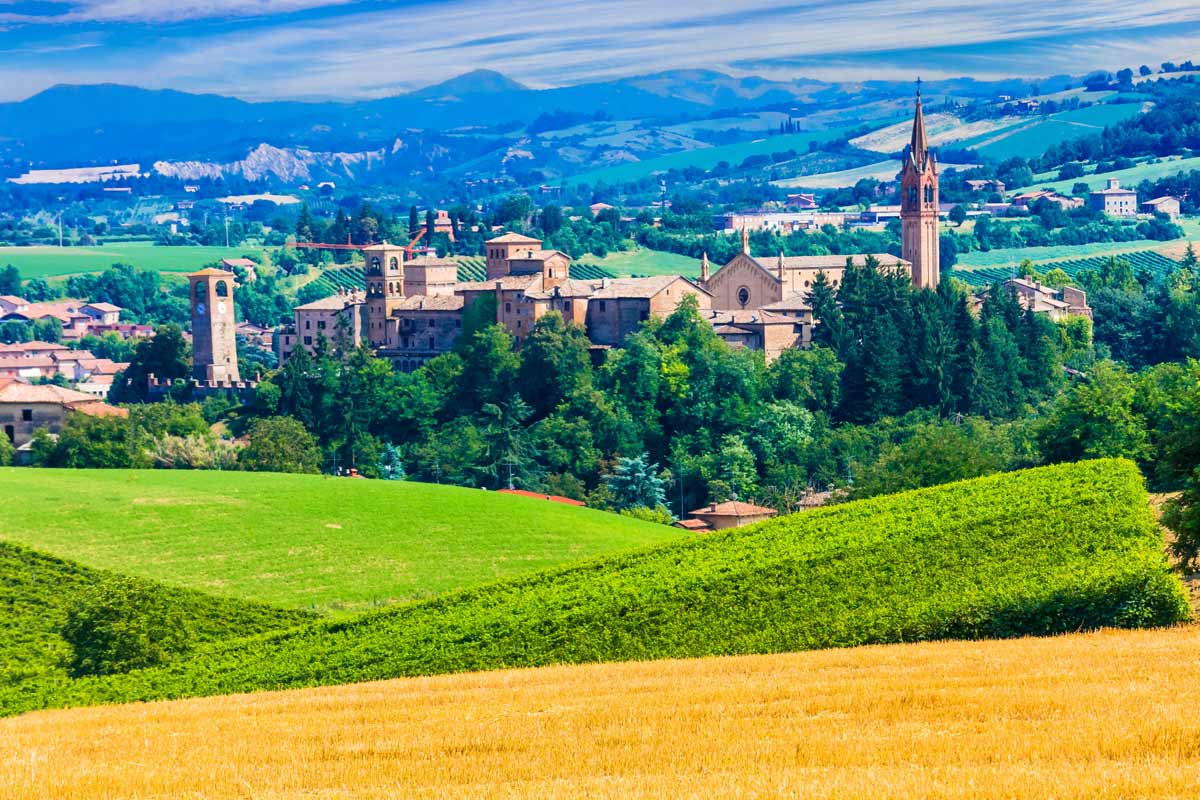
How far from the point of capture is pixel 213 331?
314ft

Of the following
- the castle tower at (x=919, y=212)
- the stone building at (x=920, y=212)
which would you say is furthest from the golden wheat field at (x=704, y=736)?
the stone building at (x=920, y=212)

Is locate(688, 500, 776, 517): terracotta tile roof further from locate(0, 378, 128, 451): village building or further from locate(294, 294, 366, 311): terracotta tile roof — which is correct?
locate(294, 294, 366, 311): terracotta tile roof

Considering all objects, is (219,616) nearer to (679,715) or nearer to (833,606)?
(833,606)

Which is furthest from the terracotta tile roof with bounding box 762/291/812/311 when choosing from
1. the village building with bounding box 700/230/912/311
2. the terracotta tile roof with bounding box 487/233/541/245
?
the terracotta tile roof with bounding box 487/233/541/245

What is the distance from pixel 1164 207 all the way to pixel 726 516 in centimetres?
12157

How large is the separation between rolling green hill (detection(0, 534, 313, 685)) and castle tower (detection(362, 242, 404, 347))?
45.3 metres

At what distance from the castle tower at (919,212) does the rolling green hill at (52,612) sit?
6614cm

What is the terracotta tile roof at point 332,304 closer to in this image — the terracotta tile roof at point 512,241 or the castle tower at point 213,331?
the castle tower at point 213,331

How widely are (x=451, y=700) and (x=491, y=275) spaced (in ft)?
221

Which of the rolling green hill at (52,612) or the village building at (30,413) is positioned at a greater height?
the village building at (30,413)

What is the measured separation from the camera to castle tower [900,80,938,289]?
334ft

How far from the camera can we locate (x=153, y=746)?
62.7 ft

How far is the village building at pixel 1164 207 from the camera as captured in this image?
169 meters

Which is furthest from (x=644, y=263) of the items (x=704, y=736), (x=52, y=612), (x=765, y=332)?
(x=704, y=736)
